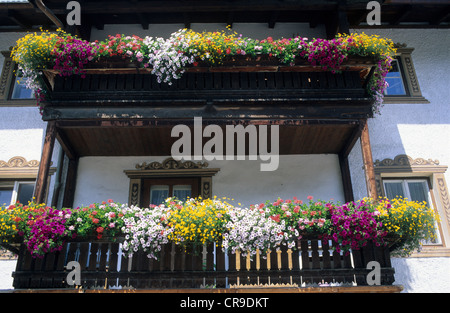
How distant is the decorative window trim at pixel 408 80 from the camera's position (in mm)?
11969

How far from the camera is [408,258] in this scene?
10.4 metres

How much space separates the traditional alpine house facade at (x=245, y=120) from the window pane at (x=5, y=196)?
35mm

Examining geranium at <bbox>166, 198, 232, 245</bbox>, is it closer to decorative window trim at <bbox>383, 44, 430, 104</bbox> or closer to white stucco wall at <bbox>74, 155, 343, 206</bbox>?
white stucco wall at <bbox>74, 155, 343, 206</bbox>

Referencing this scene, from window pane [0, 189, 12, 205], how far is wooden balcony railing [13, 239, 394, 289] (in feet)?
9.44

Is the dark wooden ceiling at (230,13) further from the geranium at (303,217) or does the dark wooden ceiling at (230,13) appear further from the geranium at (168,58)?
the geranium at (303,217)

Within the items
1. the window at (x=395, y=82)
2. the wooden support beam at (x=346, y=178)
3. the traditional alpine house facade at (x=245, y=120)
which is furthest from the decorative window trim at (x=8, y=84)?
the window at (x=395, y=82)
